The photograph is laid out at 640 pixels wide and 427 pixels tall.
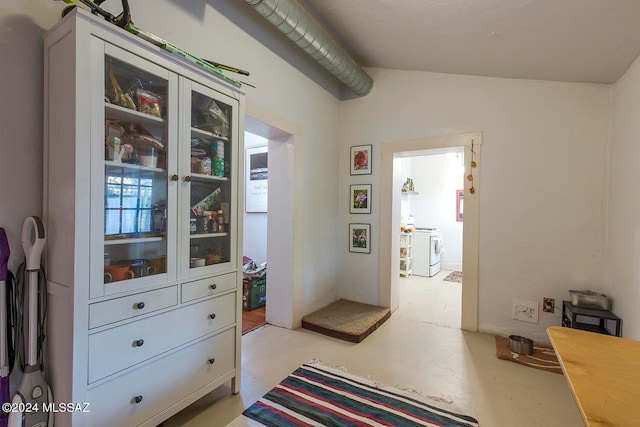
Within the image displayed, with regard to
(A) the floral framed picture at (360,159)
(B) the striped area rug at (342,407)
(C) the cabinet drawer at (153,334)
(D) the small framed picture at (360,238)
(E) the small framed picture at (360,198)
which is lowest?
(B) the striped area rug at (342,407)

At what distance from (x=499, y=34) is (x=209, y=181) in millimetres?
2222

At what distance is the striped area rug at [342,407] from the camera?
5.31 ft

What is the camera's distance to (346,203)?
3.62m

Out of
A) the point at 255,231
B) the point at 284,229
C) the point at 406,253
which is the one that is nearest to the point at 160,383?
the point at 284,229

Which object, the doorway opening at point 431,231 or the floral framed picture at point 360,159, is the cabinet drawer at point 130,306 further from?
the doorway opening at point 431,231

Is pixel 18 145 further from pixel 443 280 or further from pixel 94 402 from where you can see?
pixel 443 280

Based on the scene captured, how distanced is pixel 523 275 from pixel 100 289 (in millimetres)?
3224

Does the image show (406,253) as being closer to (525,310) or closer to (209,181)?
(525,310)

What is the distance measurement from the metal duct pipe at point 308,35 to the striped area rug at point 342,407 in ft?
8.33

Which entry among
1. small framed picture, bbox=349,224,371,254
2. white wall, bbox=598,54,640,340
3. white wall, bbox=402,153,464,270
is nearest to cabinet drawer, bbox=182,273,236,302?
small framed picture, bbox=349,224,371,254

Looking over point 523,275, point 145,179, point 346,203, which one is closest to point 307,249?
point 346,203

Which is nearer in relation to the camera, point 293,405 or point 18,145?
point 18,145

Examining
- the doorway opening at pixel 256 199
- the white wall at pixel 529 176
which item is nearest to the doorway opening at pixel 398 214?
the white wall at pixel 529 176

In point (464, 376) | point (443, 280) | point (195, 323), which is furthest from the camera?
point (443, 280)
